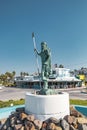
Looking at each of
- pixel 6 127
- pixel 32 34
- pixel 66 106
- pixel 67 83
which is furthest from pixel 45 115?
pixel 67 83

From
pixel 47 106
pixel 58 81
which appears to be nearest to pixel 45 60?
pixel 47 106

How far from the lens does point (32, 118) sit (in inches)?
433

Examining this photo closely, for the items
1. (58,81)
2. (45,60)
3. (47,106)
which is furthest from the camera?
(58,81)

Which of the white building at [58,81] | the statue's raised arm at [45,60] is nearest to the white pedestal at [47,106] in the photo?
the statue's raised arm at [45,60]

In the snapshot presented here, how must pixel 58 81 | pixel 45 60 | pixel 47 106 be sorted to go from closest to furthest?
pixel 47 106 < pixel 45 60 < pixel 58 81

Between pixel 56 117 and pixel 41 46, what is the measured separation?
4529 mm

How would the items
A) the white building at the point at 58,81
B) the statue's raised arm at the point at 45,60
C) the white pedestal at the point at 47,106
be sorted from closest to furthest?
the white pedestal at the point at 47,106, the statue's raised arm at the point at 45,60, the white building at the point at 58,81

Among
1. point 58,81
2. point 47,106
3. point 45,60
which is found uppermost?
point 45,60

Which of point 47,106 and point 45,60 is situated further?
point 45,60

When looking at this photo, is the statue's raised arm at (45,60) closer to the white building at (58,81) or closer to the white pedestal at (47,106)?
the white pedestal at (47,106)

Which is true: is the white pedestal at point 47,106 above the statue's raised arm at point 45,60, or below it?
below

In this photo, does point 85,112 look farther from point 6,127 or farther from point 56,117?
point 6,127

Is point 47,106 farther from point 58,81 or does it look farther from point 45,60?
point 58,81

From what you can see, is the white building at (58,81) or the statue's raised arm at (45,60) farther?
the white building at (58,81)
